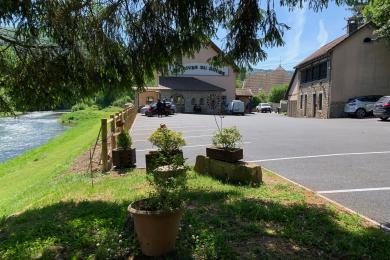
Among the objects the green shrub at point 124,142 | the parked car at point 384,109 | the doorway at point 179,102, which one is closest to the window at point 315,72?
the parked car at point 384,109

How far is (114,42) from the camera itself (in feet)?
21.5

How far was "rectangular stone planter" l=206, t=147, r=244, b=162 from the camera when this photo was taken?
7738 mm

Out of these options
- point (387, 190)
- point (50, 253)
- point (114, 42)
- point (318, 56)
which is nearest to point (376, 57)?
point (318, 56)

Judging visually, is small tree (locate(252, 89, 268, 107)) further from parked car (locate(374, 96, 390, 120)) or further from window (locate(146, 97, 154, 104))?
parked car (locate(374, 96, 390, 120))

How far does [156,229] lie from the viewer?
4.36m

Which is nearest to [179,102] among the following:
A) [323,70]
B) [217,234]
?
[323,70]

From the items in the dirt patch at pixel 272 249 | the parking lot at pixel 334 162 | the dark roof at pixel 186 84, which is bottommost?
the dirt patch at pixel 272 249

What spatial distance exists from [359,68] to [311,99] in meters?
6.18

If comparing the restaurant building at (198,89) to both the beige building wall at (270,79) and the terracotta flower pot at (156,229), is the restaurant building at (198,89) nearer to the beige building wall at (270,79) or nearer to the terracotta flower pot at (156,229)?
the terracotta flower pot at (156,229)

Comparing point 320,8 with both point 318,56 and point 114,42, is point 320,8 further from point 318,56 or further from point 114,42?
point 318,56

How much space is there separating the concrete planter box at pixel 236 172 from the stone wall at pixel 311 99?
28.8 metres

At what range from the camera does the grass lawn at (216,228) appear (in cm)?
468

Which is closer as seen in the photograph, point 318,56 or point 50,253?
point 50,253

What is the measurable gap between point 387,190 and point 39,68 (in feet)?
19.4
